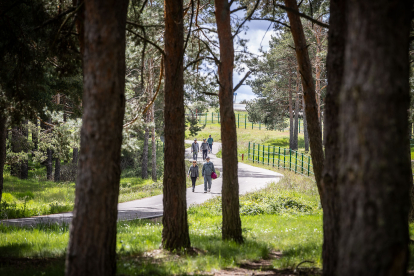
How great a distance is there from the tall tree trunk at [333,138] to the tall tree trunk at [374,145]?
1.06 meters

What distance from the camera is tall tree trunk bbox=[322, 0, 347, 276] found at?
325 cm

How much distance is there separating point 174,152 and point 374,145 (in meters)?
4.36

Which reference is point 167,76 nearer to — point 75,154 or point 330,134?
point 330,134

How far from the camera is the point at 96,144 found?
3.41 metres

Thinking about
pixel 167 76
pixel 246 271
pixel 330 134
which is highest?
pixel 167 76

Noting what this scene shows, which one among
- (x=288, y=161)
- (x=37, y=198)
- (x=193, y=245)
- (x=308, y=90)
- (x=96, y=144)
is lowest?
(x=37, y=198)

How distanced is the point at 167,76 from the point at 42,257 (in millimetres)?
3645

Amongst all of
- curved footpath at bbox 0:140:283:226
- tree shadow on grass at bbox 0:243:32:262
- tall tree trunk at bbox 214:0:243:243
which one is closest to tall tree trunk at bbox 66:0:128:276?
tree shadow on grass at bbox 0:243:32:262

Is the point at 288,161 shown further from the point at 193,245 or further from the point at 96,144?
the point at 96,144

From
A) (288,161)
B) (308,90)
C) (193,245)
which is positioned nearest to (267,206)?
(308,90)

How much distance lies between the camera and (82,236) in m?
3.43

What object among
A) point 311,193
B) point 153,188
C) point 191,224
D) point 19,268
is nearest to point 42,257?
point 19,268

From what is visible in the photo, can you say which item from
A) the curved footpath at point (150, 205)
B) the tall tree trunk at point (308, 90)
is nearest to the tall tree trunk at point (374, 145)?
the tall tree trunk at point (308, 90)

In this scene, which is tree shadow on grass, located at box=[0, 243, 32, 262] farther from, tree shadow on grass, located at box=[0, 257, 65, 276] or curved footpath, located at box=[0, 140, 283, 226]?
curved footpath, located at box=[0, 140, 283, 226]
